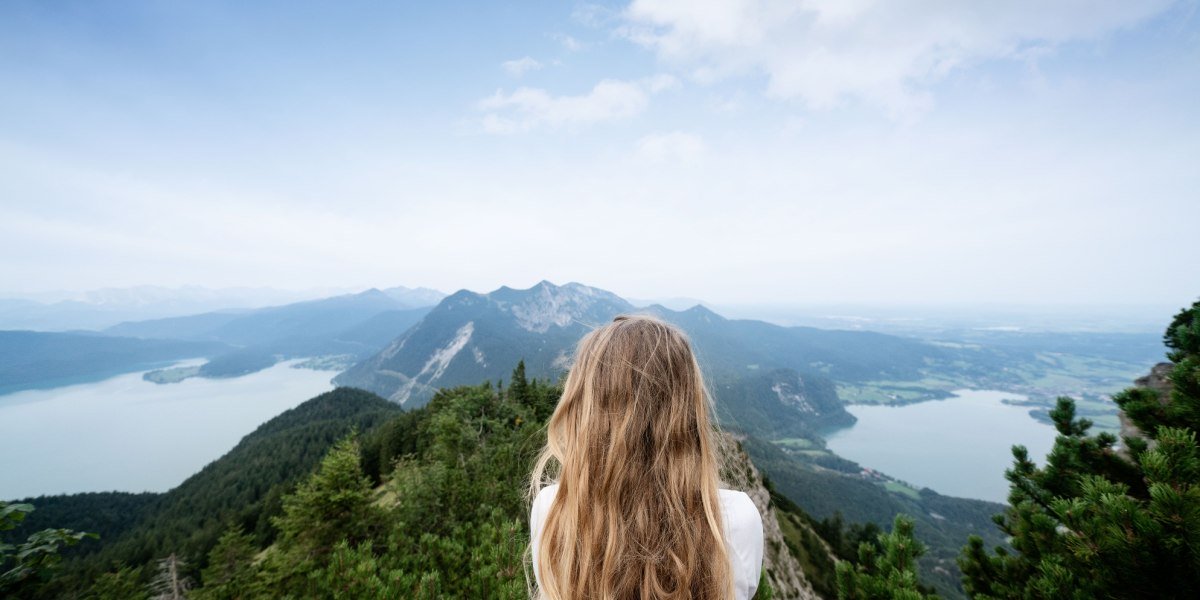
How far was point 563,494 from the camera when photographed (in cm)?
212

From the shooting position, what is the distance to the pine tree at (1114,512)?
2100 mm

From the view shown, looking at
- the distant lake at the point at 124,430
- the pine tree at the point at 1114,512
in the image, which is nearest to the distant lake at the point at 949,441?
the pine tree at the point at 1114,512

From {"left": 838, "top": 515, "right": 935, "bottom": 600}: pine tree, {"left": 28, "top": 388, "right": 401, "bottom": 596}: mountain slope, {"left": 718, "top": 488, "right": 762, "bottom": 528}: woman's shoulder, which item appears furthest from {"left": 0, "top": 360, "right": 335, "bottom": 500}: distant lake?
{"left": 718, "top": 488, "right": 762, "bottom": 528}: woman's shoulder

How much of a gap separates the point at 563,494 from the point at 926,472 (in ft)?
410

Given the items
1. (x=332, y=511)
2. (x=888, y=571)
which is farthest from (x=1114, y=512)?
(x=332, y=511)

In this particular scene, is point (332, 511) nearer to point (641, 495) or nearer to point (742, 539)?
point (641, 495)

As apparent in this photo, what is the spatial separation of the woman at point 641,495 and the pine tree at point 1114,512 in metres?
2.10

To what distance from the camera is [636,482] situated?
2.02 metres

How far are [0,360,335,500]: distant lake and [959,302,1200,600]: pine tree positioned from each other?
137588 mm

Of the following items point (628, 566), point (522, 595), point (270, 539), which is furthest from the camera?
point (270, 539)

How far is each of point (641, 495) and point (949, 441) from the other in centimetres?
14788

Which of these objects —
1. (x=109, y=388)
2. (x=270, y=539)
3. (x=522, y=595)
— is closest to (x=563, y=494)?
(x=522, y=595)

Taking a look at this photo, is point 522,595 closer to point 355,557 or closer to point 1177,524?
point 355,557

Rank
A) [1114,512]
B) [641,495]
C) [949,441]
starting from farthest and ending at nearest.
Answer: [949,441] → [1114,512] → [641,495]
